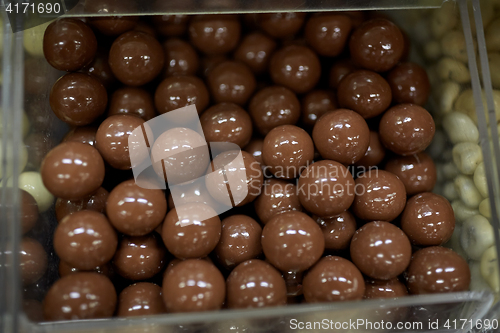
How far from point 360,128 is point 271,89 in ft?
0.80

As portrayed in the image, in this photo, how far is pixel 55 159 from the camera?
79cm

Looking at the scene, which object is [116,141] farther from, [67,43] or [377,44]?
[377,44]

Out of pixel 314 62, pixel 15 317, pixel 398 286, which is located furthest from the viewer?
pixel 314 62

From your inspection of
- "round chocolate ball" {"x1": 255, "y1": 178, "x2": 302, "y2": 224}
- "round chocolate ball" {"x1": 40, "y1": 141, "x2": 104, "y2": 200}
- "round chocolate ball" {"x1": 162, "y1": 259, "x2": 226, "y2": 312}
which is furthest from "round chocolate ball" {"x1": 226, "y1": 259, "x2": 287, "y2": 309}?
"round chocolate ball" {"x1": 40, "y1": 141, "x2": 104, "y2": 200}

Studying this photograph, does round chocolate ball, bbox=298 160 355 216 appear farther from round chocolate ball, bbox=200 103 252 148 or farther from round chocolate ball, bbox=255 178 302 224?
round chocolate ball, bbox=200 103 252 148

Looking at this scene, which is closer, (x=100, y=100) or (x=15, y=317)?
(x=15, y=317)

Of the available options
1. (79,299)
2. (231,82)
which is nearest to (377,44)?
(231,82)

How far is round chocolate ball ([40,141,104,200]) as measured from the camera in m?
0.78

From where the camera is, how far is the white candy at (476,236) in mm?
863

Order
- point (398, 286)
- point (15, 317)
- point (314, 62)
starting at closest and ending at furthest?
point (15, 317), point (398, 286), point (314, 62)

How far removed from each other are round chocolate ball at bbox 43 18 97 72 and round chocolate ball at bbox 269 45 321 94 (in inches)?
17.4

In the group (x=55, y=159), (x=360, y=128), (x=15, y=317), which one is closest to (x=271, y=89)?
(x=360, y=128)

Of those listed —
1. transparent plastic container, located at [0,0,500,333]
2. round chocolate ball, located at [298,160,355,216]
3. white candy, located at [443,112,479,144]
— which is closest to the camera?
transparent plastic container, located at [0,0,500,333]

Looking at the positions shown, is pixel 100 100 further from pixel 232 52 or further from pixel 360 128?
pixel 360 128
